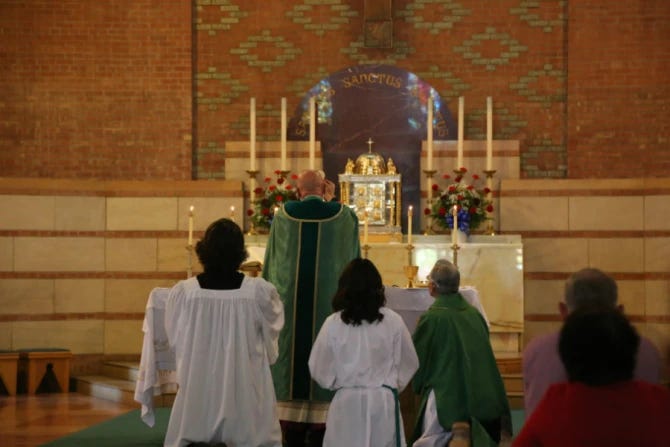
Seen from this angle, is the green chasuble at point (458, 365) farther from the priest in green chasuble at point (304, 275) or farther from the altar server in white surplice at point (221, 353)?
the priest in green chasuble at point (304, 275)

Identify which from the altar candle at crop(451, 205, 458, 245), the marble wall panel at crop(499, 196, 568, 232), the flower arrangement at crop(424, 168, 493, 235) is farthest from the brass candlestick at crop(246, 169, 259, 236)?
the marble wall panel at crop(499, 196, 568, 232)

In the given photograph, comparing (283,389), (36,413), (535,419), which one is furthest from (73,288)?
(535,419)

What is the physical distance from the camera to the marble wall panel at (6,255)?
13.3 meters

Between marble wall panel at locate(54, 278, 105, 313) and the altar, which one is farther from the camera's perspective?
marble wall panel at locate(54, 278, 105, 313)

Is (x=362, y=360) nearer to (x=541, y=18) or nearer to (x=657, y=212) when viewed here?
(x=657, y=212)

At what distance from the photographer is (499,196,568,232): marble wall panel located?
1349 centimetres

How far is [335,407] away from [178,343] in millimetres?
1049

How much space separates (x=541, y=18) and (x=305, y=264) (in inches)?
269

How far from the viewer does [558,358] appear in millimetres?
4289

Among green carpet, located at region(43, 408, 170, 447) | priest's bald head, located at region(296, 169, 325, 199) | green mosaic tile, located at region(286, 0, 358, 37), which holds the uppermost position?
green mosaic tile, located at region(286, 0, 358, 37)

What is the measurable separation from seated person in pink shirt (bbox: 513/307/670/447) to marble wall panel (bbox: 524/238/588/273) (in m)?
10.1

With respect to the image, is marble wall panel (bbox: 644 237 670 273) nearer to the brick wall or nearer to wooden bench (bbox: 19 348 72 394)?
the brick wall

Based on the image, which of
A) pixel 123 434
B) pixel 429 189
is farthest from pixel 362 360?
pixel 429 189

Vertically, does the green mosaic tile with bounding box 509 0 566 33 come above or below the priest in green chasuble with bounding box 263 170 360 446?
above
